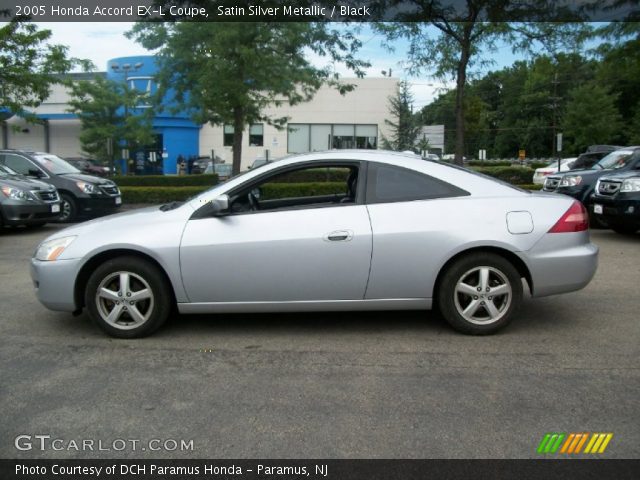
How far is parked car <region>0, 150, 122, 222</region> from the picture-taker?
1322cm

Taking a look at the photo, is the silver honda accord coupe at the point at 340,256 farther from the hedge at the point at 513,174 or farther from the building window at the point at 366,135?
the building window at the point at 366,135

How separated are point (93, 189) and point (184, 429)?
37.3 feet

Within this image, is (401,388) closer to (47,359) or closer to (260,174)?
(260,174)

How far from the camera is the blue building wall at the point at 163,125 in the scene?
4025cm

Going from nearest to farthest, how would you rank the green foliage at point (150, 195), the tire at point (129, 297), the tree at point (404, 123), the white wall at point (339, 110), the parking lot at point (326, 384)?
the parking lot at point (326, 384) < the tire at point (129, 297) < the green foliage at point (150, 195) < the tree at point (404, 123) < the white wall at point (339, 110)

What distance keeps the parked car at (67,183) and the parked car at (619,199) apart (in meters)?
10.3

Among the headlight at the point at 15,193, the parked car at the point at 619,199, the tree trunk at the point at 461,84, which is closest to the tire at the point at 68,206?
A: the headlight at the point at 15,193

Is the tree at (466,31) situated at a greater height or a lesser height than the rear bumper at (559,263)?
greater

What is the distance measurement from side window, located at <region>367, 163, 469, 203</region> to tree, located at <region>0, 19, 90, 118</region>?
1770cm

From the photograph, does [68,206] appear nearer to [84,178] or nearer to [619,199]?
[84,178]

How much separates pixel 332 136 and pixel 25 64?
25278 mm

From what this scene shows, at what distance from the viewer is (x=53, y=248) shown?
4938 millimetres
